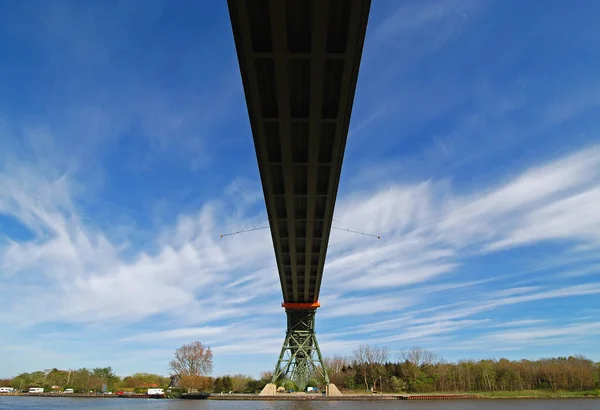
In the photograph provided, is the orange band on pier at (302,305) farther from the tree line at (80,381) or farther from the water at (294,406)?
the tree line at (80,381)

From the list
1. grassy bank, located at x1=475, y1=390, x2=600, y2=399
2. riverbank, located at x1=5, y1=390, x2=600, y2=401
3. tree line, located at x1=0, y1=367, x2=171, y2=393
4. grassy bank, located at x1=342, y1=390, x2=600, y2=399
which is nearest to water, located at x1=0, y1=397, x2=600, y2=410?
riverbank, located at x1=5, y1=390, x2=600, y2=401

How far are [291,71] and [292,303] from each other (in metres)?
38.7

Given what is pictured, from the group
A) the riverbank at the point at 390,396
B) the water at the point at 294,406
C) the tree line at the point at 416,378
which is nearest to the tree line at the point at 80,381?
the tree line at the point at 416,378

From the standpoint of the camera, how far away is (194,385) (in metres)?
→ 60.2

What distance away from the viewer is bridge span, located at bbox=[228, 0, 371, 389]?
36.7 ft

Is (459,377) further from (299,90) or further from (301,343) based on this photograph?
(299,90)

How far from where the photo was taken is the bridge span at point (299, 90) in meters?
11.2

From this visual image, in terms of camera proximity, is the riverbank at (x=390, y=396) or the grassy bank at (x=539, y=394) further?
the grassy bank at (x=539, y=394)

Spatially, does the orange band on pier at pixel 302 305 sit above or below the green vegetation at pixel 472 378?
above

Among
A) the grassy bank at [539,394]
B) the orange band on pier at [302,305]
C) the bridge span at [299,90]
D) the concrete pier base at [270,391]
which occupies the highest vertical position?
the bridge span at [299,90]

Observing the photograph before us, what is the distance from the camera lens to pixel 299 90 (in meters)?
14.3

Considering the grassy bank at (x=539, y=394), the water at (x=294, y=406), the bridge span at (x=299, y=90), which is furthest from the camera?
the grassy bank at (x=539, y=394)

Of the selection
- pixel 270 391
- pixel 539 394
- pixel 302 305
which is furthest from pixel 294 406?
pixel 539 394

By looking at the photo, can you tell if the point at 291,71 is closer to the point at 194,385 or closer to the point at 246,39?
the point at 246,39
